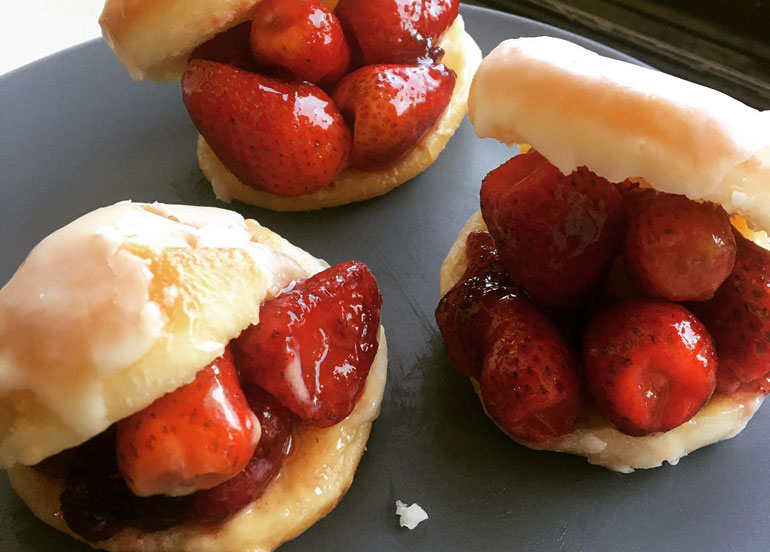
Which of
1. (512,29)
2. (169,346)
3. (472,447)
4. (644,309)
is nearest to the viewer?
(169,346)

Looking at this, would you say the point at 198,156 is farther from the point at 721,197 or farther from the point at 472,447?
the point at 721,197

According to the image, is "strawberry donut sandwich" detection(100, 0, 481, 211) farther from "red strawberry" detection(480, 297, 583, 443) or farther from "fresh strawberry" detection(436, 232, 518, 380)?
"red strawberry" detection(480, 297, 583, 443)

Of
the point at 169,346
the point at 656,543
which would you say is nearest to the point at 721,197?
the point at 656,543

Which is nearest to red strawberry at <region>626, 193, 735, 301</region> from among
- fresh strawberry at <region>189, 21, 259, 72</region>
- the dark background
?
fresh strawberry at <region>189, 21, 259, 72</region>

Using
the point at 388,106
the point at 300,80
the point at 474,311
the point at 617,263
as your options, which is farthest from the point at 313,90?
the point at 617,263

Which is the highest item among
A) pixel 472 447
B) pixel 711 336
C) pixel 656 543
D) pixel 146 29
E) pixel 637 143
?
pixel 146 29

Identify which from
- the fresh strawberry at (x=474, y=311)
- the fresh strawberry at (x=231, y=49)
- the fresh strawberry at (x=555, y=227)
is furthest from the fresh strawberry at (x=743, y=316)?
the fresh strawberry at (x=231, y=49)
